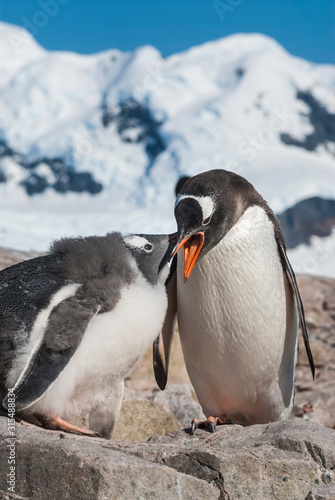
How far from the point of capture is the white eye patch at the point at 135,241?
2696 millimetres

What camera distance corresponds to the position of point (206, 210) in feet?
9.45

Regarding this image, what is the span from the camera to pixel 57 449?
6.60 feet

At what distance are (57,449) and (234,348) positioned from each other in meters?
1.28

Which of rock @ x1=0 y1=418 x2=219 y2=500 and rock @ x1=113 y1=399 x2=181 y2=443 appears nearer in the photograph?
rock @ x1=0 y1=418 x2=219 y2=500

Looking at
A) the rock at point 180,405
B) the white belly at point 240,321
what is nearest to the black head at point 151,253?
the white belly at point 240,321

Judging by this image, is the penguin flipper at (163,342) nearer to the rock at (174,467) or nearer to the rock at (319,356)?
the rock at (174,467)

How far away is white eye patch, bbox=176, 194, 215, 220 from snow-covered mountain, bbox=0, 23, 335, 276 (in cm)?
9339

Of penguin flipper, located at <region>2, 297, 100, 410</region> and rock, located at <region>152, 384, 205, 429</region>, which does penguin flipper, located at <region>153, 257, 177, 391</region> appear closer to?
rock, located at <region>152, 384, 205, 429</region>

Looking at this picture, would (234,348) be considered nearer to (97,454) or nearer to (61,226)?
(97,454)

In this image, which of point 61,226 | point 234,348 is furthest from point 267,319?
point 61,226

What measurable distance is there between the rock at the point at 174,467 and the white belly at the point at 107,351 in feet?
0.54

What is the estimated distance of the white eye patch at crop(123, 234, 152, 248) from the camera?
2696 mm

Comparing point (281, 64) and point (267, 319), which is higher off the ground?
point (281, 64)

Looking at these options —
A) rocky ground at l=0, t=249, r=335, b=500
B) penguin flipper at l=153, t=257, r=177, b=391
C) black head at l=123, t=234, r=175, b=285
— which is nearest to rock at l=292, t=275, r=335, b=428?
penguin flipper at l=153, t=257, r=177, b=391
